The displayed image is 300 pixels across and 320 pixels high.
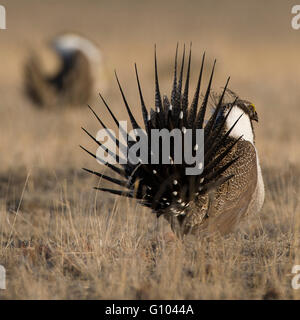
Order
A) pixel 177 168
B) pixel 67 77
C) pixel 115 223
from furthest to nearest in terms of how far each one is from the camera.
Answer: pixel 67 77 < pixel 115 223 < pixel 177 168

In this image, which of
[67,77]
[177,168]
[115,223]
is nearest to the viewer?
[177,168]

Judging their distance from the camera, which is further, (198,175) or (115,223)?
(115,223)

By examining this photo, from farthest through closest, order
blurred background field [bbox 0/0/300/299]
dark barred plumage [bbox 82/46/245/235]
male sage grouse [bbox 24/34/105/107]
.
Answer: male sage grouse [bbox 24/34/105/107], dark barred plumage [bbox 82/46/245/235], blurred background field [bbox 0/0/300/299]

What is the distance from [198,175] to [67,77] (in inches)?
298

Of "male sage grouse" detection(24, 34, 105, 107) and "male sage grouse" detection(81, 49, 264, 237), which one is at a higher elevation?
"male sage grouse" detection(24, 34, 105, 107)

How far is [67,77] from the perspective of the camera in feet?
35.3

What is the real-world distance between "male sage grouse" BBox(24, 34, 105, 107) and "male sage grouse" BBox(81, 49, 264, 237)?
22.7ft

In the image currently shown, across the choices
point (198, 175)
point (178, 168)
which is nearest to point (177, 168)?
point (178, 168)

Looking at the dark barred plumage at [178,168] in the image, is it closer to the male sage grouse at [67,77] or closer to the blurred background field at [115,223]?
the blurred background field at [115,223]

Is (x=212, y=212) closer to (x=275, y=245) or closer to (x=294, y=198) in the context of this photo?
(x=275, y=245)

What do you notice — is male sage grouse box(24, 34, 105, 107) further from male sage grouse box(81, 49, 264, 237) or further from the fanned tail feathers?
the fanned tail feathers

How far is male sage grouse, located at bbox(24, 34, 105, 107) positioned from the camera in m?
10.5

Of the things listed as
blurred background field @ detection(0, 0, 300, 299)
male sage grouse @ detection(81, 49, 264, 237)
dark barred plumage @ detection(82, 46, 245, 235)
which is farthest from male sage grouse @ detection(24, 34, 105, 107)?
dark barred plumage @ detection(82, 46, 245, 235)

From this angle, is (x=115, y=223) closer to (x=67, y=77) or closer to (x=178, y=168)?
(x=178, y=168)
